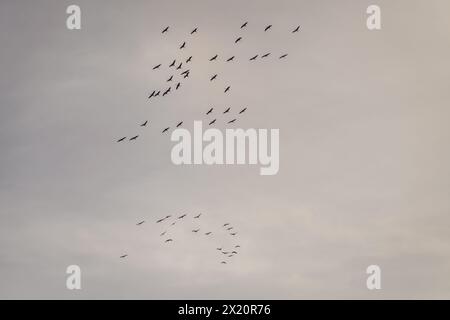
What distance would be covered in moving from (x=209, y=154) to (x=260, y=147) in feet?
19.1

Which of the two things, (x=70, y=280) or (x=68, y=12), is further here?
(x=70, y=280)

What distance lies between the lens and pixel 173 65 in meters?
66.4

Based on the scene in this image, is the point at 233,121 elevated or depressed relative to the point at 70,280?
elevated

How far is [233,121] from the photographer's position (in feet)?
221
